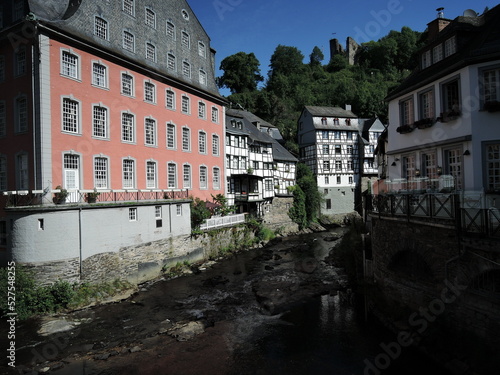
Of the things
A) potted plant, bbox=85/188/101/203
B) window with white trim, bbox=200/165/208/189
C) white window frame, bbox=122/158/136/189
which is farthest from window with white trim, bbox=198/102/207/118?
potted plant, bbox=85/188/101/203

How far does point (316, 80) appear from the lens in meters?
78.4

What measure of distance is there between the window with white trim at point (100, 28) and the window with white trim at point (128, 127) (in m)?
4.98

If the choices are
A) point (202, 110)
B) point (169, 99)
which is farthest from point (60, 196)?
point (202, 110)

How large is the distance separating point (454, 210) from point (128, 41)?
73.2 feet

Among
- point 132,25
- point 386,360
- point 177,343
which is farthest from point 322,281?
point 132,25

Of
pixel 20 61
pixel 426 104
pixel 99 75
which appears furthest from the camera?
pixel 99 75

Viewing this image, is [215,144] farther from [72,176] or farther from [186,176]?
[72,176]

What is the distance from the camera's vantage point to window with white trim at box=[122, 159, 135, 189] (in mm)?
21891

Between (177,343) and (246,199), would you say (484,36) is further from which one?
(246,199)

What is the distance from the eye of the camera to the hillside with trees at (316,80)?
57.7 m

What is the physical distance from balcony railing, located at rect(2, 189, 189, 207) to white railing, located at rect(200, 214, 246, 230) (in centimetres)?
475

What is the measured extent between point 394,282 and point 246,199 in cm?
2143

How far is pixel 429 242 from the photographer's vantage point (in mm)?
10758

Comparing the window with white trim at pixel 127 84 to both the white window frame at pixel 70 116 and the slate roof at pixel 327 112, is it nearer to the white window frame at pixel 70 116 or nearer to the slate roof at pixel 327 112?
the white window frame at pixel 70 116
